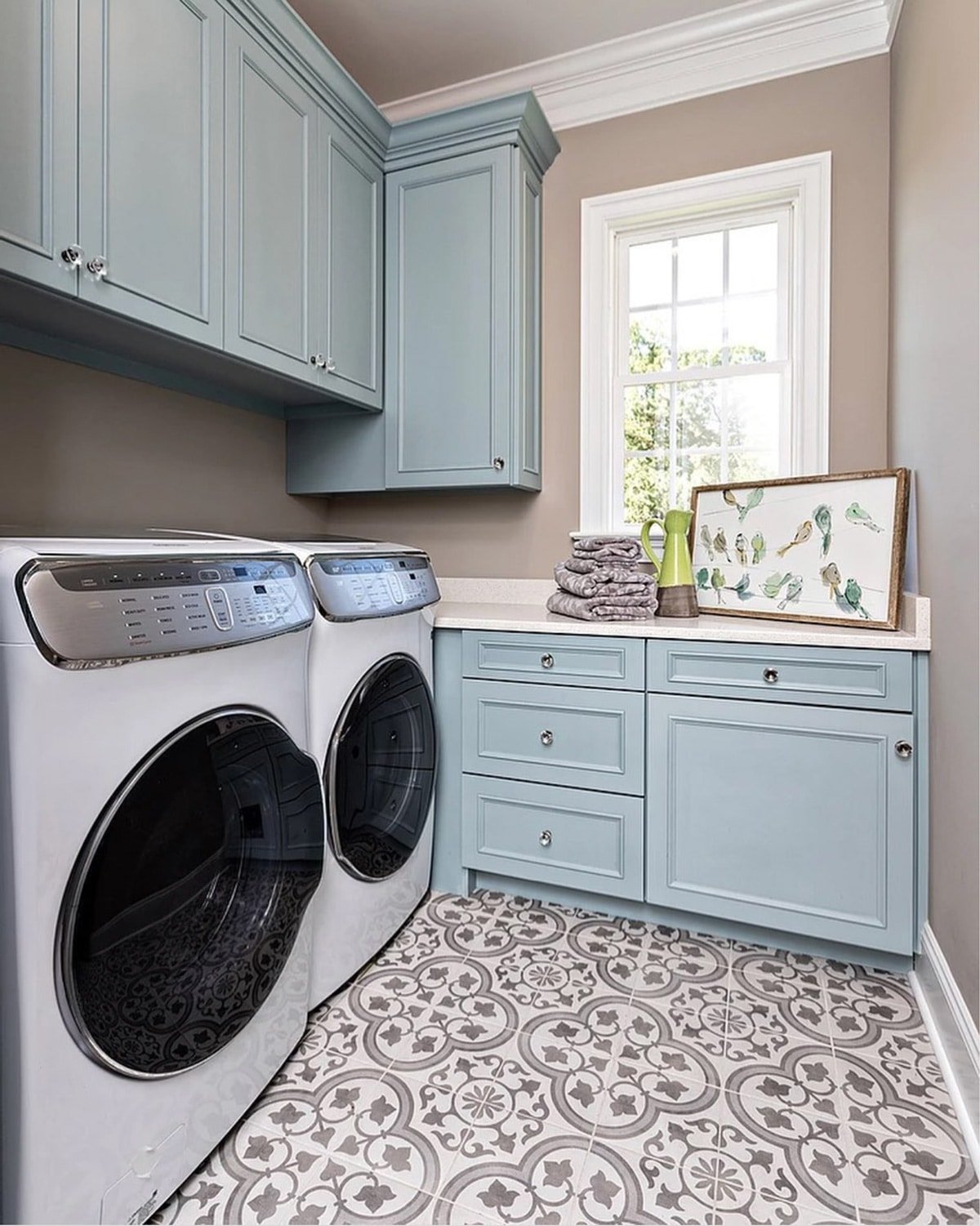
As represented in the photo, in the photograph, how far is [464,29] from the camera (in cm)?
233

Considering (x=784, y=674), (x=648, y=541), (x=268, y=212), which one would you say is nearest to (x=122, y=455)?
(x=268, y=212)

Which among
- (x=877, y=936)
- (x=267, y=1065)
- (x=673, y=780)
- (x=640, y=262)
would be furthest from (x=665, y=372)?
(x=267, y=1065)

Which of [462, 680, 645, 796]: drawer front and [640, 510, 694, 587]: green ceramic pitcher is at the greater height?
[640, 510, 694, 587]: green ceramic pitcher

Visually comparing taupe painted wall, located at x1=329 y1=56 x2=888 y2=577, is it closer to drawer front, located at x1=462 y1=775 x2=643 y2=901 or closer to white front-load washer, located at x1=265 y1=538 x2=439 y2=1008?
white front-load washer, located at x1=265 y1=538 x2=439 y2=1008

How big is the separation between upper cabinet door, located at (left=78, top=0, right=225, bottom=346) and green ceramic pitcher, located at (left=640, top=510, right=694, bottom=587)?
4.44 feet

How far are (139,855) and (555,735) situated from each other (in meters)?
1.22

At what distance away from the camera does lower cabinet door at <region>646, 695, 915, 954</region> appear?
171 centimetres

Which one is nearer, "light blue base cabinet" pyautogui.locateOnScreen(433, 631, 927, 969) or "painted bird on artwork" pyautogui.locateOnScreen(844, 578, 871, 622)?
"light blue base cabinet" pyautogui.locateOnScreen(433, 631, 927, 969)

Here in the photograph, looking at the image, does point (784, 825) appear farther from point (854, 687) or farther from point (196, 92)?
point (196, 92)

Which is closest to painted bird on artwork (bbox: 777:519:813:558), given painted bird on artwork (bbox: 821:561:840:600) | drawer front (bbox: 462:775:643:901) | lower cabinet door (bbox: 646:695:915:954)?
painted bird on artwork (bbox: 821:561:840:600)

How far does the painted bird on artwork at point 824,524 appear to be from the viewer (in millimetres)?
2006

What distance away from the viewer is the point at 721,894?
6.14ft

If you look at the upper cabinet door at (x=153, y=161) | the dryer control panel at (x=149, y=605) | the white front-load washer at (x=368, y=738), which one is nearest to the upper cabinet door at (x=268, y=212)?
the upper cabinet door at (x=153, y=161)

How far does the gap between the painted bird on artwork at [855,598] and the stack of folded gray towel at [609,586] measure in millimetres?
507
